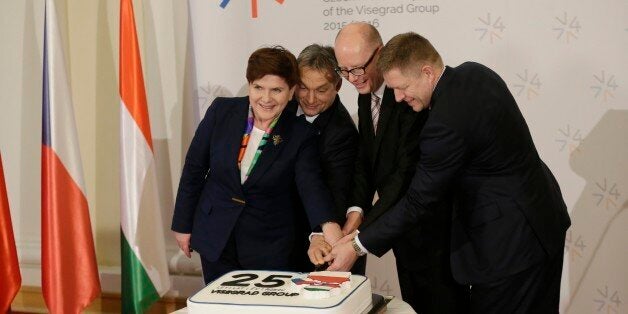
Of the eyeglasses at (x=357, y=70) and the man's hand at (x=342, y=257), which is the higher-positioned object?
the eyeglasses at (x=357, y=70)

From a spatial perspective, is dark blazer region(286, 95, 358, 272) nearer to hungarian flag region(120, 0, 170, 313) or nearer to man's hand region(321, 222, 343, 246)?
man's hand region(321, 222, 343, 246)

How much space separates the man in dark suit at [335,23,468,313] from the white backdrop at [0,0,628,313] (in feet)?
A: 2.70

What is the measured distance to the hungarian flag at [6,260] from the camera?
3605mm

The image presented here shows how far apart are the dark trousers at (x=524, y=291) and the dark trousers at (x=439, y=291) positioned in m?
0.21

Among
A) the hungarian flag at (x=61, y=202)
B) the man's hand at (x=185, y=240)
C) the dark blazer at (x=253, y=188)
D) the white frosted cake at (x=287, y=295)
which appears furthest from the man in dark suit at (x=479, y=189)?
the hungarian flag at (x=61, y=202)

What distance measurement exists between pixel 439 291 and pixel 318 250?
1.61 feet

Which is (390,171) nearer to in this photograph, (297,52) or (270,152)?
(270,152)

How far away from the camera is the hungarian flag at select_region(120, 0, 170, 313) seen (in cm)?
355

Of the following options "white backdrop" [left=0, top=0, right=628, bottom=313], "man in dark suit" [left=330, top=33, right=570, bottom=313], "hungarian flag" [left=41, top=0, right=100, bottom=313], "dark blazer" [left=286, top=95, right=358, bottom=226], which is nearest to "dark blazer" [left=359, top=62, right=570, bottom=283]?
"man in dark suit" [left=330, top=33, right=570, bottom=313]

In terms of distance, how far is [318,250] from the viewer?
263 centimetres

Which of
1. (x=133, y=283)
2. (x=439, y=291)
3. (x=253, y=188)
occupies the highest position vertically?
(x=253, y=188)

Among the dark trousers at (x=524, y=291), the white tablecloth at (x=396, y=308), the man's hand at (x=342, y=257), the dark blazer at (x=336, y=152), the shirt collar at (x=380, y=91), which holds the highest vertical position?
the shirt collar at (x=380, y=91)

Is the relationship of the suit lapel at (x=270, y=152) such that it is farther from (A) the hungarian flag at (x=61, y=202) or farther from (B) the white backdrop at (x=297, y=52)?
(A) the hungarian flag at (x=61, y=202)

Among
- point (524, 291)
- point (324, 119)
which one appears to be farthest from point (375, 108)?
point (524, 291)
